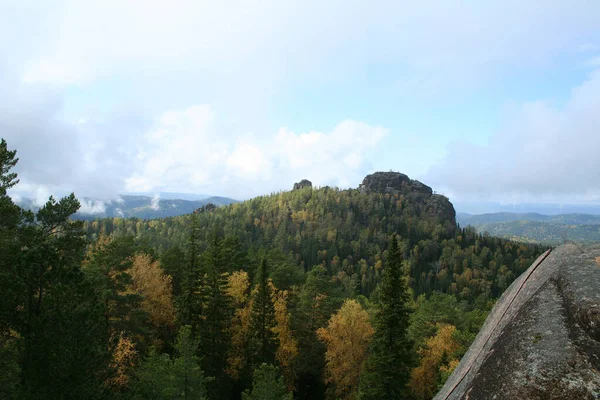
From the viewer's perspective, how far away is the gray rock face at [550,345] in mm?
3980

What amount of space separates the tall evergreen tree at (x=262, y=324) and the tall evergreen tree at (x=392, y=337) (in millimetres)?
11875

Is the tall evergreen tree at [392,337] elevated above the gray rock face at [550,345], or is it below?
below

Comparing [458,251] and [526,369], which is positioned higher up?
[526,369]

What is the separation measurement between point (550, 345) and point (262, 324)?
29997 mm

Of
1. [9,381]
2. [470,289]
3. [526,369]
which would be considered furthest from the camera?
[470,289]

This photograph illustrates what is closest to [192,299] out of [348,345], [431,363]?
[348,345]

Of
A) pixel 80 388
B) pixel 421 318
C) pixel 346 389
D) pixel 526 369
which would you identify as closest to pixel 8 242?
pixel 80 388

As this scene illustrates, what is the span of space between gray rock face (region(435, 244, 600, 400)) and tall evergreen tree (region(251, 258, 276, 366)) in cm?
2721

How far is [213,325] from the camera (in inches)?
1169

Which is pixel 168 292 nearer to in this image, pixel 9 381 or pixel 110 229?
pixel 9 381

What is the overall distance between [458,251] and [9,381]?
181203 millimetres

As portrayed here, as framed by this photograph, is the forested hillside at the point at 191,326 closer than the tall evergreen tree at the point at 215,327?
Yes

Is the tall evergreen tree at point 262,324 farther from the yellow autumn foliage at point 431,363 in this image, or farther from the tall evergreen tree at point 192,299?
the yellow autumn foliage at point 431,363

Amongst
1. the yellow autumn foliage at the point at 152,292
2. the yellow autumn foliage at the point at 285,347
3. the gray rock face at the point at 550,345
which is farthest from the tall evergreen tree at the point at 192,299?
the gray rock face at the point at 550,345
